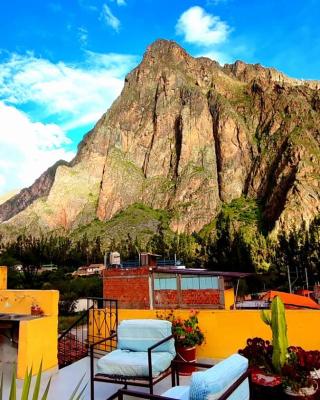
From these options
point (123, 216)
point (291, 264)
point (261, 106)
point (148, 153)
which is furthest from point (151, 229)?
point (261, 106)

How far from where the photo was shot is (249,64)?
145625 millimetres

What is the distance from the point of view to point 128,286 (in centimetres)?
2691

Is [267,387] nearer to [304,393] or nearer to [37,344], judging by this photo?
[304,393]

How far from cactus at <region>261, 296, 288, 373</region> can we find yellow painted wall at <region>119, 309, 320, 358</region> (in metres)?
1.16

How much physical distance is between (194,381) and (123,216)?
321 ft

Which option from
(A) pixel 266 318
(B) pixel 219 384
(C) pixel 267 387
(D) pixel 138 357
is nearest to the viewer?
(B) pixel 219 384

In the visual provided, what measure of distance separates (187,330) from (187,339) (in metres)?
0.19

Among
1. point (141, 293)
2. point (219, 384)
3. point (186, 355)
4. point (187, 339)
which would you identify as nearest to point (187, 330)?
point (187, 339)

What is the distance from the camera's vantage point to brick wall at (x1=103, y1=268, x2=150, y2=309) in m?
26.0

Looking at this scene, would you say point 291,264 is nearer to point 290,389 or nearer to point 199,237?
point 199,237

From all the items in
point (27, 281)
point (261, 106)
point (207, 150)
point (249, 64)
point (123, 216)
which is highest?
point (249, 64)

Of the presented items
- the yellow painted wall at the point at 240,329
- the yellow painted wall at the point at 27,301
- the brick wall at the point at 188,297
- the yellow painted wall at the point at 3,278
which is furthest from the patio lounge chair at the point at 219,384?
the brick wall at the point at 188,297

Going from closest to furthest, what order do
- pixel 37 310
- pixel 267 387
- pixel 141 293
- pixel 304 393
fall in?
pixel 304 393 → pixel 267 387 → pixel 37 310 → pixel 141 293

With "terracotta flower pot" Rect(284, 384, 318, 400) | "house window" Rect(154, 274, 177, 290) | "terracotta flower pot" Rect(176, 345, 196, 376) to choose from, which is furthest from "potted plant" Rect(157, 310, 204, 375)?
"house window" Rect(154, 274, 177, 290)
